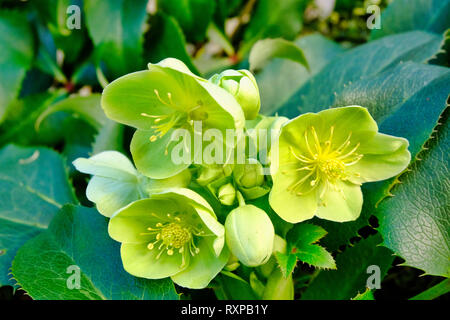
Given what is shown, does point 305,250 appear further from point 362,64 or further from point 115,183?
point 362,64

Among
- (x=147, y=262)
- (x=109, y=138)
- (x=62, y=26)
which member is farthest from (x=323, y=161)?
(x=62, y=26)

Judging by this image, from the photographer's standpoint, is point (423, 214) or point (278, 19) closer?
point (423, 214)

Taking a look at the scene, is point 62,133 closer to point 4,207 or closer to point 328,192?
point 4,207

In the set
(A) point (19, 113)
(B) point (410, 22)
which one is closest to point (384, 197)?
(B) point (410, 22)

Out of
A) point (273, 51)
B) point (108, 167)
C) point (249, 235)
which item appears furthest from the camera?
point (273, 51)

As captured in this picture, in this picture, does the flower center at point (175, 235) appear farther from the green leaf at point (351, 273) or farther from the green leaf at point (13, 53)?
the green leaf at point (13, 53)

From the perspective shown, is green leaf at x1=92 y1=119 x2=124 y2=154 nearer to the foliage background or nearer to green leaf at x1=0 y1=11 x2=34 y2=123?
the foliage background
